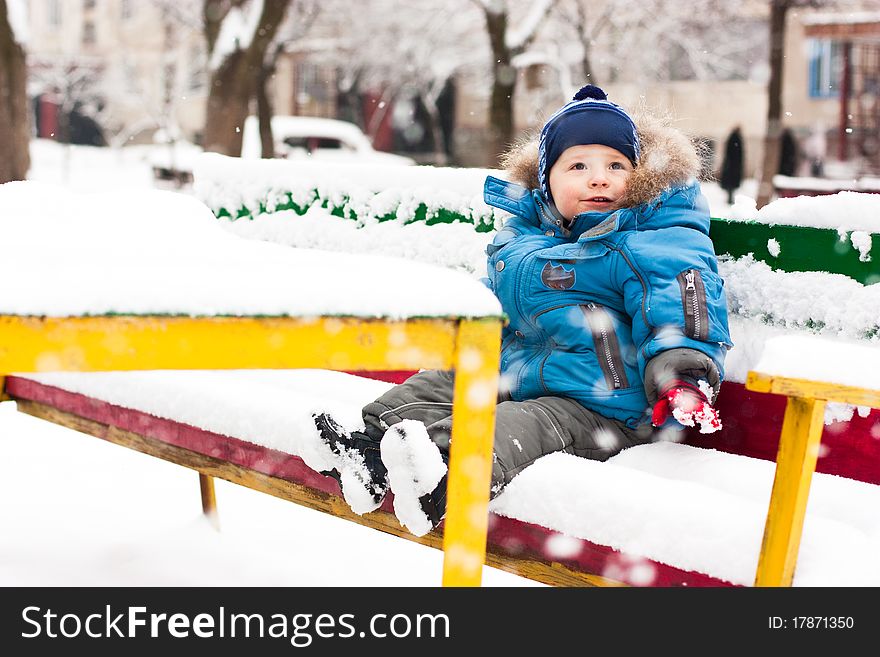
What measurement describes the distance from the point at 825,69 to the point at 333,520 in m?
27.0

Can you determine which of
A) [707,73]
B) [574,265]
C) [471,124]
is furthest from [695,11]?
[574,265]

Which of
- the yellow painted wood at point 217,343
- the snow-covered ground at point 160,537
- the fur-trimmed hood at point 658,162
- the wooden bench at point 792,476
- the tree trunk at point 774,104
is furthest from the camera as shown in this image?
the tree trunk at point 774,104

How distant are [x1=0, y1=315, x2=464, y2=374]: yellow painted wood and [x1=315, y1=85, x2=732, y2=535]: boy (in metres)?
0.42

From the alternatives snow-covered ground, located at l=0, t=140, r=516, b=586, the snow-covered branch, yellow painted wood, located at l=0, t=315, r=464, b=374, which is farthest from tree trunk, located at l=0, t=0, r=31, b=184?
yellow painted wood, located at l=0, t=315, r=464, b=374

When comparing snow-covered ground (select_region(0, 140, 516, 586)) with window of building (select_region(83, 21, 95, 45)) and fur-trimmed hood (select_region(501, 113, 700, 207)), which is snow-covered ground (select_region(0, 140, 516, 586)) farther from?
window of building (select_region(83, 21, 95, 45))

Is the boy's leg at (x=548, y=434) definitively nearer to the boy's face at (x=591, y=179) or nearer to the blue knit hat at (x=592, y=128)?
the boy's face at (x=591, y=179)

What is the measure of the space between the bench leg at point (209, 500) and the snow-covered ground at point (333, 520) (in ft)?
0.17

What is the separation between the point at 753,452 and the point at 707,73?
83.4ft

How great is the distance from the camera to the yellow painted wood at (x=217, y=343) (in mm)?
1420

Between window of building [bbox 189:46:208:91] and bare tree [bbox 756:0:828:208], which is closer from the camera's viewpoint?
bare tree [bbox 756:0:828:208]

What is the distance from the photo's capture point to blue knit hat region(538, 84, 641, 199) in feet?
8.68

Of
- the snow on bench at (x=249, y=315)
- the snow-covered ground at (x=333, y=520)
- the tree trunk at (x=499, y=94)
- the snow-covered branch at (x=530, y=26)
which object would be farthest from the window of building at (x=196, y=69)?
the snow on bench at (x=249, y=315)
